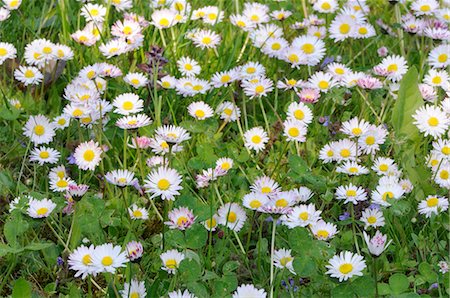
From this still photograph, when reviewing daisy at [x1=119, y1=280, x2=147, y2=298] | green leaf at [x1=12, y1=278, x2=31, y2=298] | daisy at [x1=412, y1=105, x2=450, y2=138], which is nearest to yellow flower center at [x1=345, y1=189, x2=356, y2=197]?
daisy at [x1=412, y1=105, x2=450, y2=138]

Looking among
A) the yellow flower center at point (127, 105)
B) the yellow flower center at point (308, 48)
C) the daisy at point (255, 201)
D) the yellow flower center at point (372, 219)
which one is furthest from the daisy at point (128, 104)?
the yellow flower center at point (372, 219)

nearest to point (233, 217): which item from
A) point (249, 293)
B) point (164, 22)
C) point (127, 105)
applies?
point (249, 293)

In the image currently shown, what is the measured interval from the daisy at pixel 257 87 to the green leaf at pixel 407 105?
0.38 meters

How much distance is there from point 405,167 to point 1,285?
111 centimetres

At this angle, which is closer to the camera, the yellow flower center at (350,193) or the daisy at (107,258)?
the daisy at (107,258)

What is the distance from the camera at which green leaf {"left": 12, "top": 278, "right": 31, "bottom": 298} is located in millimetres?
1852

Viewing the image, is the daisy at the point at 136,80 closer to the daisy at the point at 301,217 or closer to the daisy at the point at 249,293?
the daisy at the point at 301,217

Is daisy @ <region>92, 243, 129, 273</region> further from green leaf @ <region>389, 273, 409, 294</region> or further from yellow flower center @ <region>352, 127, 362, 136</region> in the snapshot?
yellow flower center @ <region>352, 127, 362, 136</region>

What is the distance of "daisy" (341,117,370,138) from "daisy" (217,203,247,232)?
0.44 m

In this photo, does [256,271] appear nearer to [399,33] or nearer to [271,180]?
[271,180]

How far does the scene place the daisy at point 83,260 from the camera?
184 centimetres

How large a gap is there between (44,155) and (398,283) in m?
1.07

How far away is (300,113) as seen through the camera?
2.49 m

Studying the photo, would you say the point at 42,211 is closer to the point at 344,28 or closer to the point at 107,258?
the point at 107,258
